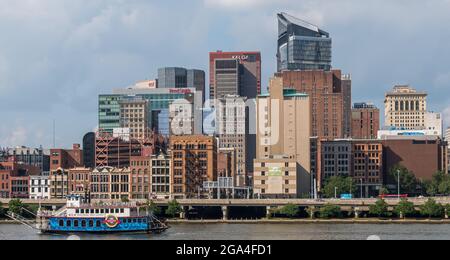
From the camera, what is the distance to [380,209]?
6417 inches

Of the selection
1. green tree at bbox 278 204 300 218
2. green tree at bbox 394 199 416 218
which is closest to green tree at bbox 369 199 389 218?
green tree at bbox 394 199 416 218

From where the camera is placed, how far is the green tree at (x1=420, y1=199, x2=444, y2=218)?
16225cm

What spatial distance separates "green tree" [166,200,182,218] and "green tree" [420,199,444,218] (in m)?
40.8

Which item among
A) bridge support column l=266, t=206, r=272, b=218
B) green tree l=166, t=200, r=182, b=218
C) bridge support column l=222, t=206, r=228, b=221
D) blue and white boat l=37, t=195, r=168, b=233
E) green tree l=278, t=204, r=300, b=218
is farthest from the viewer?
bridge support column l=222, t=206, r=228, b=221

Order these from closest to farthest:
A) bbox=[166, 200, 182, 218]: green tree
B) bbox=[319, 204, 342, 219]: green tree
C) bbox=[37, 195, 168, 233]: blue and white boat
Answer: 1. bbox=[37, 195, 168, 233]: blue and white boat
2. bbox=[319, 204, 342, 219]: green tree
3. bbox=[166, 200, 182, 218]: green tree

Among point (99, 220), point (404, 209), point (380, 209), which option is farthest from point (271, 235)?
point (404, 209)

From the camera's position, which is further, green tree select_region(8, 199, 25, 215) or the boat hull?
green tree select_region(8, 199, 25, 215)

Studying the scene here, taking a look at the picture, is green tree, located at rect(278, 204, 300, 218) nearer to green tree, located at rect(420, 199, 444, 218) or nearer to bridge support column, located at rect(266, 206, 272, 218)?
bridge support column, located at rect(266, 206, 272, 218)

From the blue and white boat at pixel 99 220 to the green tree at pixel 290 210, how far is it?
1969 inches

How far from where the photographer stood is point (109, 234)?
11512 centimetres

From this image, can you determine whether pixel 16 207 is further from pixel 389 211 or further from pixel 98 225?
pixel 389 211
